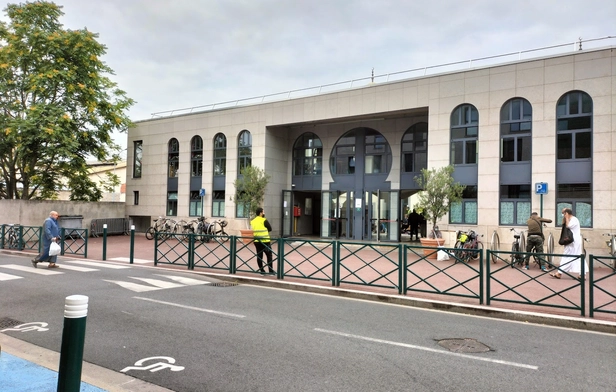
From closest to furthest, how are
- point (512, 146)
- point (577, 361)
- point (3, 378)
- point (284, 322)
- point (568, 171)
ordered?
point (3, 378) < point (577, 361) < point (284, 322) < point (568, 171) < point (512, 146)

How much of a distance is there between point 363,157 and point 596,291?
558 inches

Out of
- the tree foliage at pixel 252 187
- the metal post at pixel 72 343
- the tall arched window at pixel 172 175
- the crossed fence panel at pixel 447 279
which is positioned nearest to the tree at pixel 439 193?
the crossed fence panel at pixel 447 279

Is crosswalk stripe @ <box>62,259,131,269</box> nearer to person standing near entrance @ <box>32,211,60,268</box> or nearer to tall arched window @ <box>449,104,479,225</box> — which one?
person standing near entrance @ <box>32,211,60,268</box>

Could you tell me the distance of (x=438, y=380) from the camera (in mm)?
4461

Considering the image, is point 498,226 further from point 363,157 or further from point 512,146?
point 363,157

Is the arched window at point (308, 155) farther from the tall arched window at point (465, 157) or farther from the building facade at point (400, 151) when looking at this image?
the tall arched window at point (465, 157)

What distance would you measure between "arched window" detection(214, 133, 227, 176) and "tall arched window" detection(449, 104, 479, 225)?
515 inches

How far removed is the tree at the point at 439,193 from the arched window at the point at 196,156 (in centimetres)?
1445

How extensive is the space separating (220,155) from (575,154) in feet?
58.7

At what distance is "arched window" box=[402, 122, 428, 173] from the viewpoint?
20953 millimetres

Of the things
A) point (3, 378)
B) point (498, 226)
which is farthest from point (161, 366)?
point (498, 226)

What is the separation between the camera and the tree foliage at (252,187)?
22.2 metres

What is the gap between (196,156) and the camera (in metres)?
26.6

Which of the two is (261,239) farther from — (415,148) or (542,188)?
(415,148)
